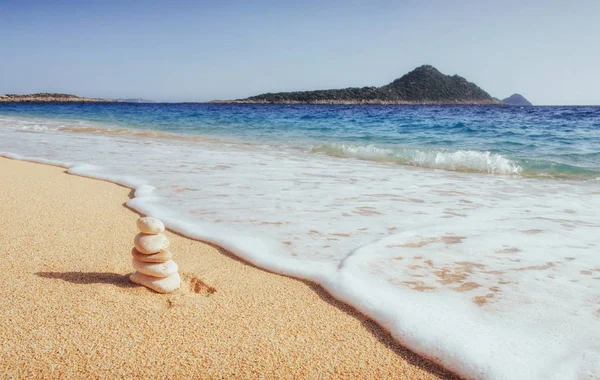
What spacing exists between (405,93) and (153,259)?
93.8 m

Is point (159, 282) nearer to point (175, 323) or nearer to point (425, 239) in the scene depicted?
point (175, 323)

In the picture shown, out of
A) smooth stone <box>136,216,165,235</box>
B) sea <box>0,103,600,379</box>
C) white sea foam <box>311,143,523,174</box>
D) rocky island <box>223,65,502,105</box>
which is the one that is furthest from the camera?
rocky island <box>223,65,502,105</box>

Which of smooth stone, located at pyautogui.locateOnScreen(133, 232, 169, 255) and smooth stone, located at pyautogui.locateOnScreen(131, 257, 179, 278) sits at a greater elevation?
smooth stone, located at pyautogui.locateOnScreen(133, 232, 169, 255)

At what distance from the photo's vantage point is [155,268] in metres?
2.50

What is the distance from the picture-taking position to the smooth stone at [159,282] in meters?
2.50

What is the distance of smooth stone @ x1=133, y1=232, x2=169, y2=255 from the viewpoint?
8.05 feet

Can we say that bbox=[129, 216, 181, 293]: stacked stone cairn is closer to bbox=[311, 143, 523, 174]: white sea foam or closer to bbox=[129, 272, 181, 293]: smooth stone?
bbox=[129, 272, 181, 293]: smooth stone

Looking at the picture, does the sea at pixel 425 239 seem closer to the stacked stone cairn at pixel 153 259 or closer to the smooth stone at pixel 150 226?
the stacked stone cairn at pixel 153 259

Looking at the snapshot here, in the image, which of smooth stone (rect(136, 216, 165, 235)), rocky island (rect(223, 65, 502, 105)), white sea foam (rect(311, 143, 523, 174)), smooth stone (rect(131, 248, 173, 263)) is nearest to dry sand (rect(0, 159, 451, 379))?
smooth stone (rect(131, 248, 173, 263))

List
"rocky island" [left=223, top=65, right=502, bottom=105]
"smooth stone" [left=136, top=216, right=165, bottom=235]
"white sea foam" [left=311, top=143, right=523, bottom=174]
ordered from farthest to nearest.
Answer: "rocky island" [left=223, top=65, right=502, bottom=105] → "white sea foam" [left=311, top=143, right=523, bottom=174] → "smooth stone" [left=136, top=216, right=165, bottom=235]

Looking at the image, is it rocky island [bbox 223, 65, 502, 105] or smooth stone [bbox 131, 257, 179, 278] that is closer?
smooth stone [bbox 131, 257, 179, 278]

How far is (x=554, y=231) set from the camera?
396cm

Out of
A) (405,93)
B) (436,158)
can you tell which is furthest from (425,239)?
(405,93)

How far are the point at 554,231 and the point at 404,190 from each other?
197 centimetres
